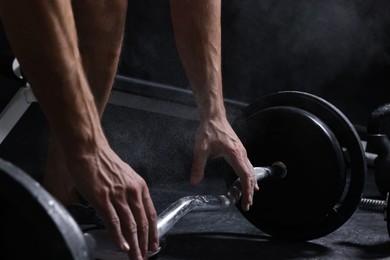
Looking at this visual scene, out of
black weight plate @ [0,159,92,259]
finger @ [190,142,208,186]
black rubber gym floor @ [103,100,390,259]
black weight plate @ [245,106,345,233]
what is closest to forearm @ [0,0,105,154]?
black weight plate @ [0,159,92,259]

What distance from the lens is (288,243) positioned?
51.9 inches

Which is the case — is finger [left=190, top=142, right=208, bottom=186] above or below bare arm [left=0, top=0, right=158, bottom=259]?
below

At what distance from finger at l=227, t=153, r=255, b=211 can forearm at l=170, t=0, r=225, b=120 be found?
102mm

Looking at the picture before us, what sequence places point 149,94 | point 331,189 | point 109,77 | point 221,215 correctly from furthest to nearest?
point 149,94
point 221,215
point 331,189
point 109,77

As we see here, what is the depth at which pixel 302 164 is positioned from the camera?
1.32 m

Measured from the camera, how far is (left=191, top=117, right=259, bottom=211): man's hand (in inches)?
43.1

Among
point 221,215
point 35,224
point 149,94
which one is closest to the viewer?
point 35,224

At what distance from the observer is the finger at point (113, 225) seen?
27.3 inches

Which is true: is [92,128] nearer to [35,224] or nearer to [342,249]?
[35,224]

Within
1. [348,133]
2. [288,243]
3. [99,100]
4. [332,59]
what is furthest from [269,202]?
[332,59]

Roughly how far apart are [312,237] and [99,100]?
54 centimetres

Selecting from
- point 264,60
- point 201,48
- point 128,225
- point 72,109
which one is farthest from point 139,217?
point 264,60

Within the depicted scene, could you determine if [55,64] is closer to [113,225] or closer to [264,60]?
[113,225]

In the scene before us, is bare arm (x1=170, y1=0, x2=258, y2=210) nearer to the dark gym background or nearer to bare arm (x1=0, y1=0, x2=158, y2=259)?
bare arm (x1=0, y1=0, x2=158, y2=259)
